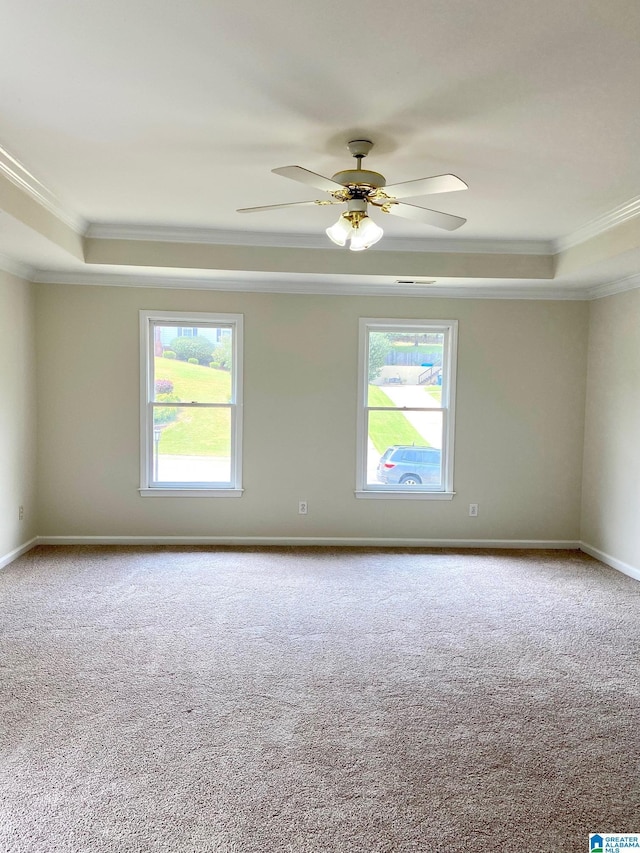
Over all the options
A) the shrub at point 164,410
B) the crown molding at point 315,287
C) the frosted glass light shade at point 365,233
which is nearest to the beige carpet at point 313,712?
the shrub at point 164,410

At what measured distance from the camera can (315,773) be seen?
228 centimetres

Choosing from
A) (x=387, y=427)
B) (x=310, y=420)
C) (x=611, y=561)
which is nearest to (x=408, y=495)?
(x=387, y=427)

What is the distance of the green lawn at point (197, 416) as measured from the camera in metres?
5.50

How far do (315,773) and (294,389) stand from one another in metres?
3.70

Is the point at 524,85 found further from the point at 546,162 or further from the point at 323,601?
the point at 323,601

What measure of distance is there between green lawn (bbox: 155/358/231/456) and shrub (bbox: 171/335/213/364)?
0.09 metres

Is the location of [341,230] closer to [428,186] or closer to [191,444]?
[428,186]

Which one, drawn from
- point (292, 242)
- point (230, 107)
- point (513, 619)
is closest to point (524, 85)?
point (230, 107)

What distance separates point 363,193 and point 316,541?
A: 3.59 m

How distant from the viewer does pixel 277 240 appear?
15.8 ft

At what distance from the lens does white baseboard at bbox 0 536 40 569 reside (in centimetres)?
476

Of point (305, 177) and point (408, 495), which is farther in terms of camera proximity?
point (408, 495)

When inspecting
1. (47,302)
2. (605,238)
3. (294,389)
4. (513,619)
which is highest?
(605,238)

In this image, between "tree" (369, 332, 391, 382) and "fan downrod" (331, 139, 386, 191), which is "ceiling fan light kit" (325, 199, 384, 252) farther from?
"tree" (369, 332, 391, 382)
